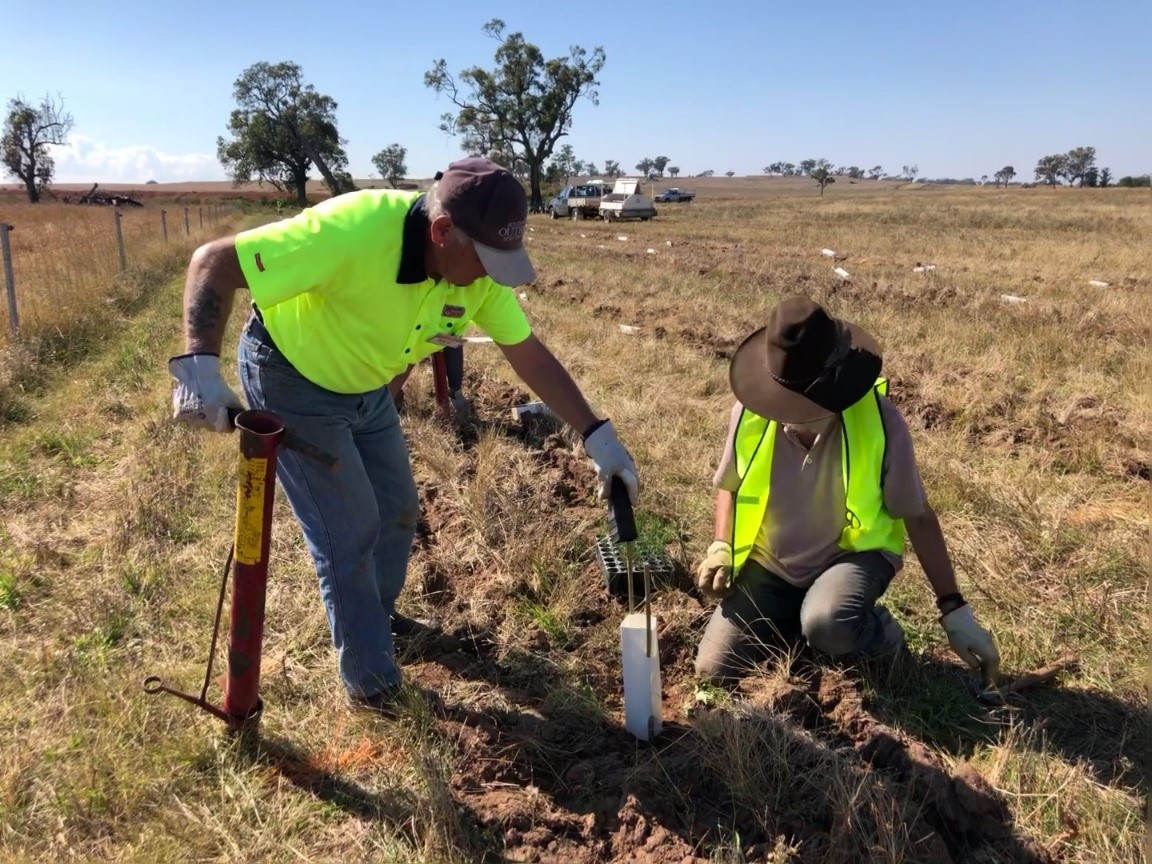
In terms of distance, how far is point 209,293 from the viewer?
2094 millimetres

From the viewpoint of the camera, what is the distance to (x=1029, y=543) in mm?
3488

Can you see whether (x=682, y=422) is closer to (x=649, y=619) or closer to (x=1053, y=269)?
(x=649, y=619)

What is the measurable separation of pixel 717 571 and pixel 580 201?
35038 mm

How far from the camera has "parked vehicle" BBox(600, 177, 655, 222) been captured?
3288 centimetres

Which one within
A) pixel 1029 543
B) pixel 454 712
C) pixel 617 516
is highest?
pixel 617 516

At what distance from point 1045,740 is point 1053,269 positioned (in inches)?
503

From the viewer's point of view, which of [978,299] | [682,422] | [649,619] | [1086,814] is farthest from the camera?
[978,299]

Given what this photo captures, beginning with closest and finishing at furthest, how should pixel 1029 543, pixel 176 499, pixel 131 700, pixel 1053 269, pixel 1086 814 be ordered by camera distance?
1. pixel 1086 814
2. pixel 131 700
3. pixel 1029 543
4. pixel 176 499
5. pixel 1053 269

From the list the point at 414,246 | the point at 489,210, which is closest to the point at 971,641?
the point at 489,210

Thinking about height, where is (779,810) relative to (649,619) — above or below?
below

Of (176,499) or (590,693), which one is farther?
(176,499)

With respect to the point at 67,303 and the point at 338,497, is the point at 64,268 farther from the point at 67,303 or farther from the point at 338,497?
the point at 338,497

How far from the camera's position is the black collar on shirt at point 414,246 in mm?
2270

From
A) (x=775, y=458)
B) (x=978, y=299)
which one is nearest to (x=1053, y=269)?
(x=978, y=299)
